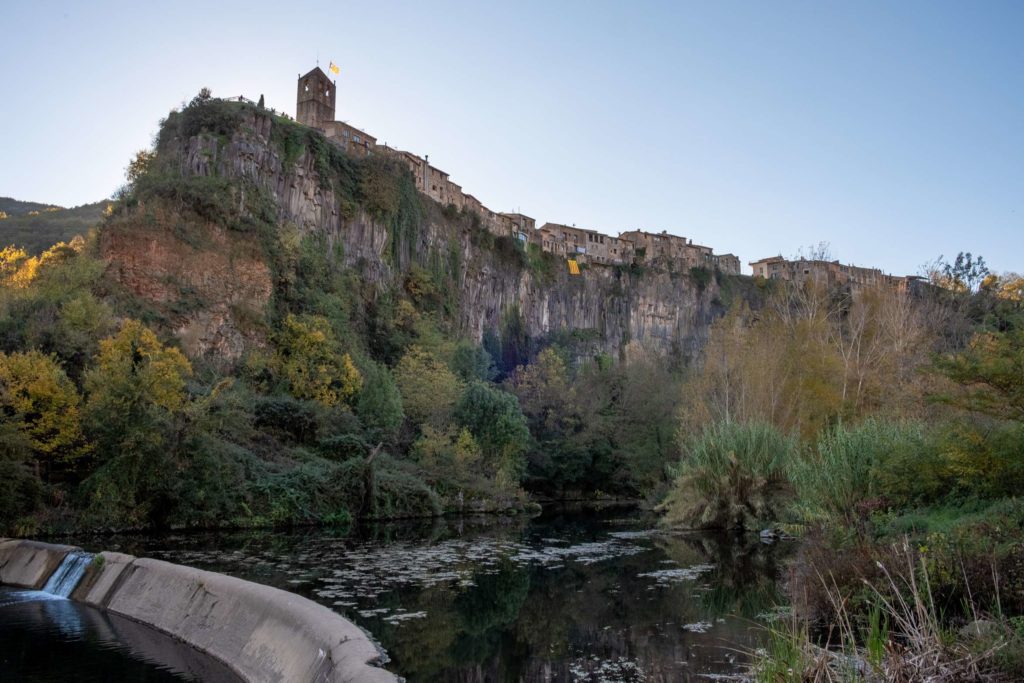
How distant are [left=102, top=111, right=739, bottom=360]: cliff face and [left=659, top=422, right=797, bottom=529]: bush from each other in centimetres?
2634

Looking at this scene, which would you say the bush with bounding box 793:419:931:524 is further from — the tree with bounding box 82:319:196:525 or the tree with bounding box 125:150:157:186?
the tree with bounding box 125:150:157:186

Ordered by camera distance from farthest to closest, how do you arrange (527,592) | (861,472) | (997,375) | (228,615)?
(861,472), (527,592), (997,375), (228,615)

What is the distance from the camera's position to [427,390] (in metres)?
46.9

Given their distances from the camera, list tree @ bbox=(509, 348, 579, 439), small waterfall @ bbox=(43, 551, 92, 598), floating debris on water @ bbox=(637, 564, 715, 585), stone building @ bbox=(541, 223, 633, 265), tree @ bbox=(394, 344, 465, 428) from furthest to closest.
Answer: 1. stone building @ bbox=(541, 223, 633, 265)
2. tree @ bbox=(509, 348, 579, 439)
3. tree @ bbox=(394, 344, 465, 428)
4. floating debris on water @ bbox=(637, 564, 715, 585)
5. small waterfall @ bbox=(43, 551, 92, 598)

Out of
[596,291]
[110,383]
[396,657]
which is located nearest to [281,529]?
[110,383]

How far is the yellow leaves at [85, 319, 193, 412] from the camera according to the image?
25.5 m

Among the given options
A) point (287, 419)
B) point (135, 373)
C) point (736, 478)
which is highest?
point (135, 373)

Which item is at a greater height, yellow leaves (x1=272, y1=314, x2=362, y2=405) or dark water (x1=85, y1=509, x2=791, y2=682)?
yellow leaves (x1=272, y1=314, x2=362, y2=405)

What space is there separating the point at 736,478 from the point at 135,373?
71.3ft

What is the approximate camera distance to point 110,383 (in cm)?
2552

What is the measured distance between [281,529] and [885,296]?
90.5 ft

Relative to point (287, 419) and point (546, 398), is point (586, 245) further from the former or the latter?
Answer: point (287, 419)

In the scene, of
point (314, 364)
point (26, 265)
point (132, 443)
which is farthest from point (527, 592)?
point (26, 265)

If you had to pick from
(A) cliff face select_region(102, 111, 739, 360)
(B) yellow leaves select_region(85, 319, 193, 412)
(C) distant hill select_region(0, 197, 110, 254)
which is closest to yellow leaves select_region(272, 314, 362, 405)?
(A) cliff face select_region(102, 111, 739, 360)
